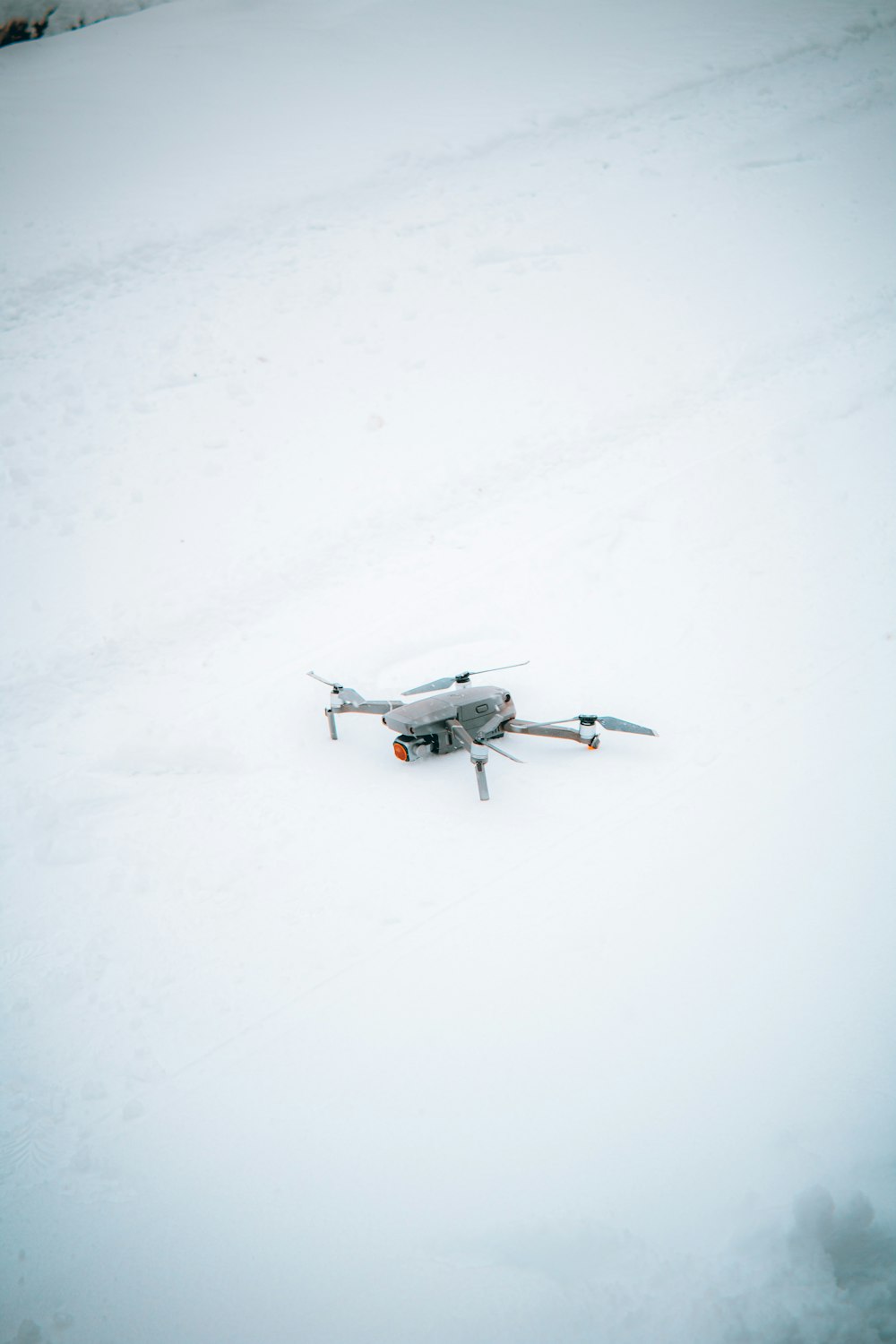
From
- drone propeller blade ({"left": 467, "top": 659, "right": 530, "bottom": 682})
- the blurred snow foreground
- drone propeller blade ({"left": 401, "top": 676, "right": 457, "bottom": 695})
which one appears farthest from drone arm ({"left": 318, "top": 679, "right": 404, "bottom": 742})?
drone propeller blade ({"left": 467, "top": 659, "right": 530, "bottom": 682})

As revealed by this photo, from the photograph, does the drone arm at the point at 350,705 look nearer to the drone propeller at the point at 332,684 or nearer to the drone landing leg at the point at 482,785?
the drone propeller at the point at 332,684

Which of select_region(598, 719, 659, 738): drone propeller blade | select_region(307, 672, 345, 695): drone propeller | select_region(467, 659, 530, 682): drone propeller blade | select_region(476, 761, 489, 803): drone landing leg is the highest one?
select_region(307, 672, 345, 695): drone propeller

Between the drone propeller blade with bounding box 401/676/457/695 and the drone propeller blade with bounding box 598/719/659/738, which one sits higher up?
the drone propeller blade with bounding box 401/676/457/695

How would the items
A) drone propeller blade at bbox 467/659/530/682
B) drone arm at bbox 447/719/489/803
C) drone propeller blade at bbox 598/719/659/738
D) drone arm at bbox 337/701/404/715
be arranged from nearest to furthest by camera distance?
drone arm at bbox 447/719/489/803 < drone propeller blade at bbox 598/719/659/738 < drone arm at bbox 337/701/404/715 < drone propeller blade at bbox 467/659/530/682

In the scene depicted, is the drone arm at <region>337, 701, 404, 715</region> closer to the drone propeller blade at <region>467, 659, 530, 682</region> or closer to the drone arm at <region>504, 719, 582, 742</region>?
the drone propeller blade at <region>467, 659, 530, 682</region>

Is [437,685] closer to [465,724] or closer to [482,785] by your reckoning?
[465,724]

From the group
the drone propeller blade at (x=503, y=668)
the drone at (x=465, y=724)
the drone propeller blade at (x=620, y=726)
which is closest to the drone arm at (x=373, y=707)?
the drone at (x=465, y=724)

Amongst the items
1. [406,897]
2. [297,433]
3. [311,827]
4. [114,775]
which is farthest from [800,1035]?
[297,433]

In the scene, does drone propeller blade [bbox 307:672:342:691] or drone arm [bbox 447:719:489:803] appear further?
drone propeller blade [bbox 307:672:342:691]
